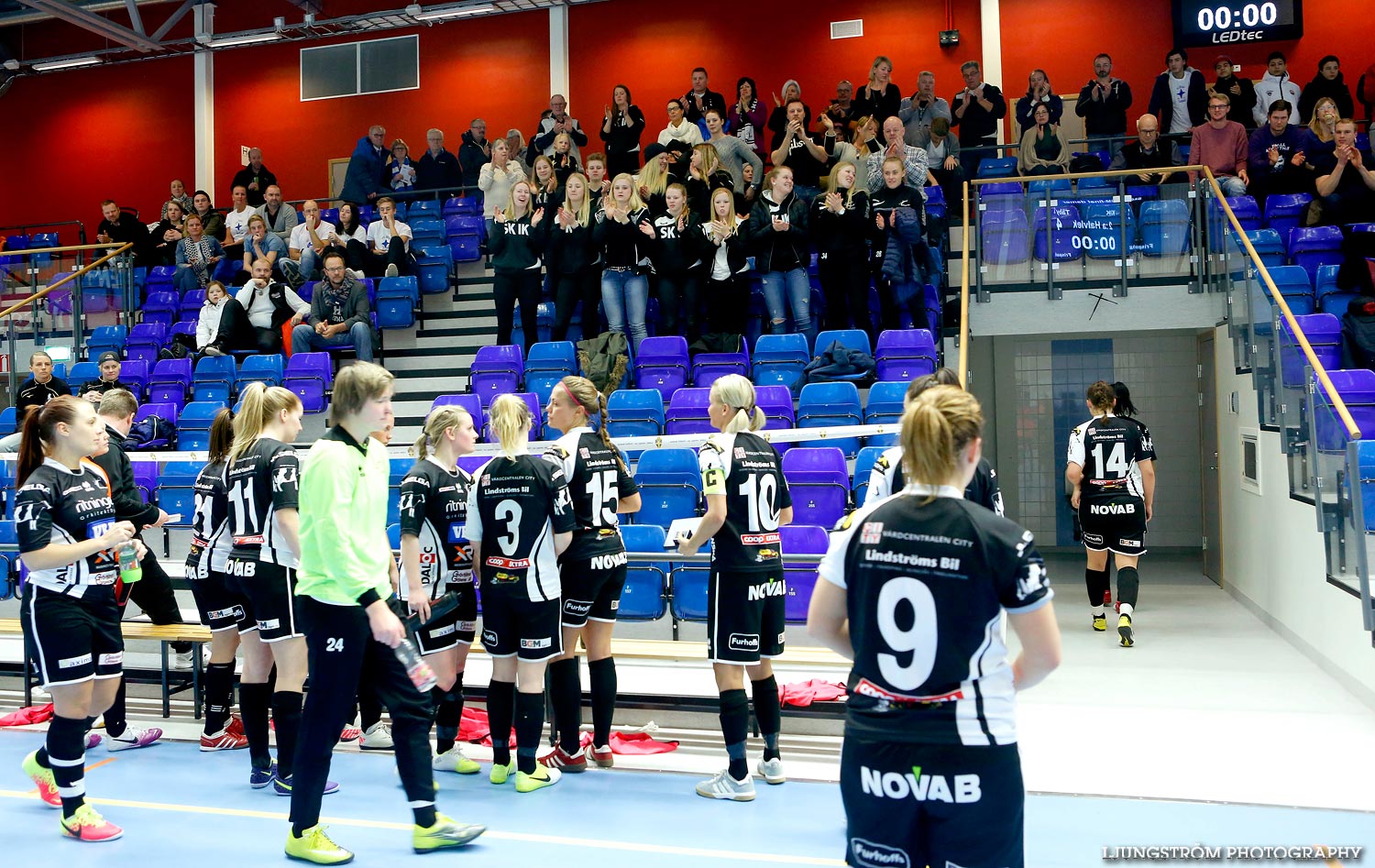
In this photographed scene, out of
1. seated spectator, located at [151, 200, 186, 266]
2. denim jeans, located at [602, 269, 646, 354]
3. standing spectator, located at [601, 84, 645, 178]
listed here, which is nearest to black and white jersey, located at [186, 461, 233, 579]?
denim jeans, located at [602, 269, 646, 354]

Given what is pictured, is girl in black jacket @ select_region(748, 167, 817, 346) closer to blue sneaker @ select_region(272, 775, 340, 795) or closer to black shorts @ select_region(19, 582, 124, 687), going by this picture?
blue sneaker @ select_region(272, 775, 340, 795)

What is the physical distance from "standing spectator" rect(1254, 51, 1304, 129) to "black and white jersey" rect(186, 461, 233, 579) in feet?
39.2

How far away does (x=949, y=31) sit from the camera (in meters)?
14.7

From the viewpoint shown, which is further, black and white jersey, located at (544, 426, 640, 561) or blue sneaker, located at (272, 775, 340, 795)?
black and white jersey, located at (544, 426, 640, 561)

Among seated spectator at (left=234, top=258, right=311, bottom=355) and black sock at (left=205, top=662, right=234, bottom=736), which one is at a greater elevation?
seated spectator at (left=234, top=258, right=311, bottom=355)

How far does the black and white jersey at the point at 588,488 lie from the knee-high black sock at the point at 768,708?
0.92m

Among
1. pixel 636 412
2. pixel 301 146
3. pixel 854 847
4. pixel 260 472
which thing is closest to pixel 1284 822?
pixel 854 847

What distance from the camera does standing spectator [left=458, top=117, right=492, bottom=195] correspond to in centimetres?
1410

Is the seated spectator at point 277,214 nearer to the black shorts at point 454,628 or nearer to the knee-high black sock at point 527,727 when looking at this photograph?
the black shorts at point 454,628

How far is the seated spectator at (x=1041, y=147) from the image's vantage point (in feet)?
38.7

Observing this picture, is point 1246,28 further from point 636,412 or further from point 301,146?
point 301,146

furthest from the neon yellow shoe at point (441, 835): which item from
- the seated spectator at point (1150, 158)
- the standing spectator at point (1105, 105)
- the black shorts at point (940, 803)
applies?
the standing spectator at point (1105, 105)

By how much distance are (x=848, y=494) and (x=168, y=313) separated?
8676mm

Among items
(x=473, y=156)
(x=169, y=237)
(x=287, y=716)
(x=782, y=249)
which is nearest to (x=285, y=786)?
(x=287, y=716)
